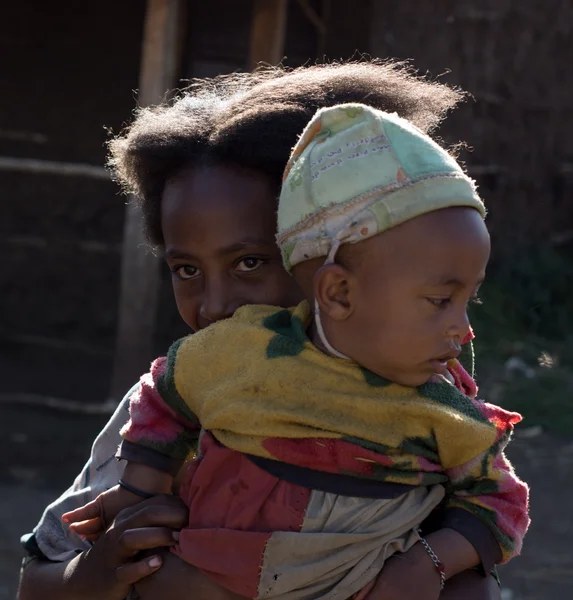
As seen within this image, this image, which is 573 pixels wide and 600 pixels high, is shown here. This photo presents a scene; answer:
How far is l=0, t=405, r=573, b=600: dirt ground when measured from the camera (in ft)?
15.9

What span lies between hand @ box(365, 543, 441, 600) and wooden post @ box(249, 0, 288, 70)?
4.26 metres

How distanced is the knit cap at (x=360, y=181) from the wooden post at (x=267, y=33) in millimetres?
4001

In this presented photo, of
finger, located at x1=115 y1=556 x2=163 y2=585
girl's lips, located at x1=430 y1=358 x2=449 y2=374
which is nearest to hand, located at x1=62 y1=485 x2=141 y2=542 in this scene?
finger, located at x1=115 y1=556 x2=163 y2=585

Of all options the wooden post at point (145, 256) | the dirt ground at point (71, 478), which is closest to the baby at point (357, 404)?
the dirt ground at point (71, 478)

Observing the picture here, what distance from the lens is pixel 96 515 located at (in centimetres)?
192

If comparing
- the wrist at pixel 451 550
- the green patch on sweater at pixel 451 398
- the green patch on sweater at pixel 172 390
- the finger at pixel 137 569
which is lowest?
the finger at pixel 137 569

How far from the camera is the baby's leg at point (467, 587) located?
176cm

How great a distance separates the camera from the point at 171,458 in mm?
1863

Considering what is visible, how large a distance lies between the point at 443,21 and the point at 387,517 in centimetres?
608

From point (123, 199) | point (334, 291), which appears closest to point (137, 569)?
point (334, 291)

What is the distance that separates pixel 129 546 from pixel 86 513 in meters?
0.16

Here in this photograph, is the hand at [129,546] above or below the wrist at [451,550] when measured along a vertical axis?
below

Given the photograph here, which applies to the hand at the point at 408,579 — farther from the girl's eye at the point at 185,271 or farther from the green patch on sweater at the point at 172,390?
the girl's eye at the point at 185,271

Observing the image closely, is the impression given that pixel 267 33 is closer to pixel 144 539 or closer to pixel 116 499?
pixel 116 499
